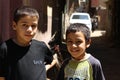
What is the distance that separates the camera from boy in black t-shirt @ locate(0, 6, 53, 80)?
11.3 feet

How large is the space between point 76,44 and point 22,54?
467mm

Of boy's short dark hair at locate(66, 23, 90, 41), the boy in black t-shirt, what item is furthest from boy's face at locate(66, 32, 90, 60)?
the boy in black t-shirt

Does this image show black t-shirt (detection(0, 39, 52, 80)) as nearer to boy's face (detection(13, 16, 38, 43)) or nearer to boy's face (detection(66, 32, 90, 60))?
boy's face (detection(13, 16, 38, 43))

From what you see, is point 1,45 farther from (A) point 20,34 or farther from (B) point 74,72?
(B) point 74,72

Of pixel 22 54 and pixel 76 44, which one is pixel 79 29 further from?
pixel 22 54

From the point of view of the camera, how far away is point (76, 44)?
11.4 feet

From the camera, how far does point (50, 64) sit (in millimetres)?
3959

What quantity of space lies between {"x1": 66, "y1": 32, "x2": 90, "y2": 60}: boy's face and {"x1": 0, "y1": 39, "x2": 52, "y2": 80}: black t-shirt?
12.1 inches

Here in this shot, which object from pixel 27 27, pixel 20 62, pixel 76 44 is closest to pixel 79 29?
pixel 76 44

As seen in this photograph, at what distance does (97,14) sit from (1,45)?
5604 centimetres

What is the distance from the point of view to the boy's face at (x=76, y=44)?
136 inches

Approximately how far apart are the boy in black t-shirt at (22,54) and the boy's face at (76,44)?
30 cm

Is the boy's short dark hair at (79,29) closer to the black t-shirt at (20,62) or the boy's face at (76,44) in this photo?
the boy's face at (76,44)

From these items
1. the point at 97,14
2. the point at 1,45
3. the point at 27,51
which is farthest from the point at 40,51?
the point at 97,14
